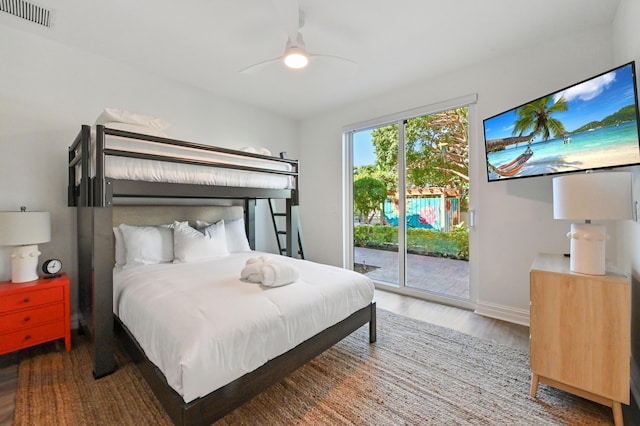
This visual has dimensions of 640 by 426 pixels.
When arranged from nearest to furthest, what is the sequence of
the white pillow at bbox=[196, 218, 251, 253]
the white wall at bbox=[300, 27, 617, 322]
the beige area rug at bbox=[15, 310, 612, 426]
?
the beige area rug at bbox=[15, 310, 612, 426] → the white wall at bbox=[300, 27, 617, 322] → the white pillow at bbox=[196, 218, 251, 253]

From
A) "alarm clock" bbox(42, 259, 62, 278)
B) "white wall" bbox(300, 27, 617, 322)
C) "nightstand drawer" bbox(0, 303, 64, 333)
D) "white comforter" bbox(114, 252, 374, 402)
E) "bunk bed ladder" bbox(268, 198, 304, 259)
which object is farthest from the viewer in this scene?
"bunk bed ladder" bbox(268, 198, 304, 259)

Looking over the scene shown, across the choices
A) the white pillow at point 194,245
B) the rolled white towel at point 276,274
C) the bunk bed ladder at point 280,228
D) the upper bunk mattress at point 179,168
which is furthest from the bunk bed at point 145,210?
the bunk bed ladder at point 280,228

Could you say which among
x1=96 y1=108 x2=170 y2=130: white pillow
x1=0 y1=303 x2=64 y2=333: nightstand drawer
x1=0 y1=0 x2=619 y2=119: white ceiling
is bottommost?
x1=0 y1=303 x2=64 y2=333: nightstand drawer

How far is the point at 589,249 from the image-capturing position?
1540mm

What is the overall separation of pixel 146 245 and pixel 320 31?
7.96 ft

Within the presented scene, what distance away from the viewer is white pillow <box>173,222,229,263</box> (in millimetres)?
2605

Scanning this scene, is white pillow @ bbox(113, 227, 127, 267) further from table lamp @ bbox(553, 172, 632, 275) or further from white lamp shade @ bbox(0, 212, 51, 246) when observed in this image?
table lamp @ bbox(553, 172, 632, 275)

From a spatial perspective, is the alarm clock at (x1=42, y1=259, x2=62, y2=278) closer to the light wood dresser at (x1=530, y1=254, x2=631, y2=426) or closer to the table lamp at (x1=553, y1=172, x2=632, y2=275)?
the light wood dresser at (x1=530, y1=254, x2=631, y2=426)

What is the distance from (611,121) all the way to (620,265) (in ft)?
3.99

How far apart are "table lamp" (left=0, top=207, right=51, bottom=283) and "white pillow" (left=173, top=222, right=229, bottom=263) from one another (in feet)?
3.05

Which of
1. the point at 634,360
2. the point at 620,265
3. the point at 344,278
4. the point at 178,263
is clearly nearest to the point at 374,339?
the point at 344,278

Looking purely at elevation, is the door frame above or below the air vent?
below

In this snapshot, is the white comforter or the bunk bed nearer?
the white comforter

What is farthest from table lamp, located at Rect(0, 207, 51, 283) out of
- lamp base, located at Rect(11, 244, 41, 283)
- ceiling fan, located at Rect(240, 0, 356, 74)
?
ceiling fan, located at Rect(240, 0, 356, 74)
